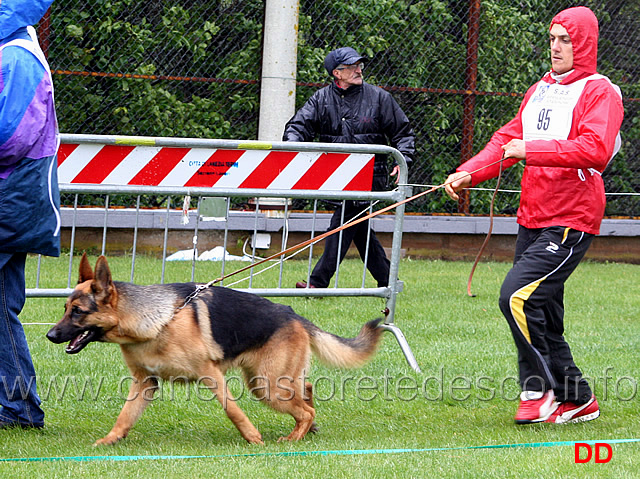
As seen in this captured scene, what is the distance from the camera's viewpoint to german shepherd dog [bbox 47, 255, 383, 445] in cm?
425

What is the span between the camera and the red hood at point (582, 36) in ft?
15.5

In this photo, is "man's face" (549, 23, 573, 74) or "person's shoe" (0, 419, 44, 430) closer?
"person's shoe" (0, 419, 44, 430)

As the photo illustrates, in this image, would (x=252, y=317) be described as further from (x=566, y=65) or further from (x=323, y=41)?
(x=323, y=41)

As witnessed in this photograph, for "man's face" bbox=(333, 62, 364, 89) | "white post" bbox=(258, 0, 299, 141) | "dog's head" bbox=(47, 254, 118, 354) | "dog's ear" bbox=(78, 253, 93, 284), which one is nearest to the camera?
"dog's head" bbox=(47, 254, 118, 354)

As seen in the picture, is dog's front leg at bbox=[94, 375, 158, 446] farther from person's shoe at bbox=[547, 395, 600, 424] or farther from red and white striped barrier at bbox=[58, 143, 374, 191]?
person's shoe at bbox=[547, 395, 600, 424]

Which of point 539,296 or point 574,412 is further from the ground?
point 539,296

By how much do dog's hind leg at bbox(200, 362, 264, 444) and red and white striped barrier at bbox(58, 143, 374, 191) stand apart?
1.79 metres

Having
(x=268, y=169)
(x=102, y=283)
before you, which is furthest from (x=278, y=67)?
(x=102, y=283)

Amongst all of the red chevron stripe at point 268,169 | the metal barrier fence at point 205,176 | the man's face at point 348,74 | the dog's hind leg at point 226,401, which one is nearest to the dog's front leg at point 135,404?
the dog's hind leg at point 226,401

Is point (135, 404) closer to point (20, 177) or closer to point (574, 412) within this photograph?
point (20, 177)

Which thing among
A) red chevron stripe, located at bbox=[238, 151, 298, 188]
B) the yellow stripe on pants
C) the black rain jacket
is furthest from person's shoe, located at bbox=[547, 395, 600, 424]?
the black rain jacket

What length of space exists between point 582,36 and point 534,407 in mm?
2036

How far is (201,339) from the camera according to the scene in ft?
14.3

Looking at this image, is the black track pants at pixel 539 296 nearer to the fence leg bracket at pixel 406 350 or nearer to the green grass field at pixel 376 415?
the green grass field at pixel 376 415
